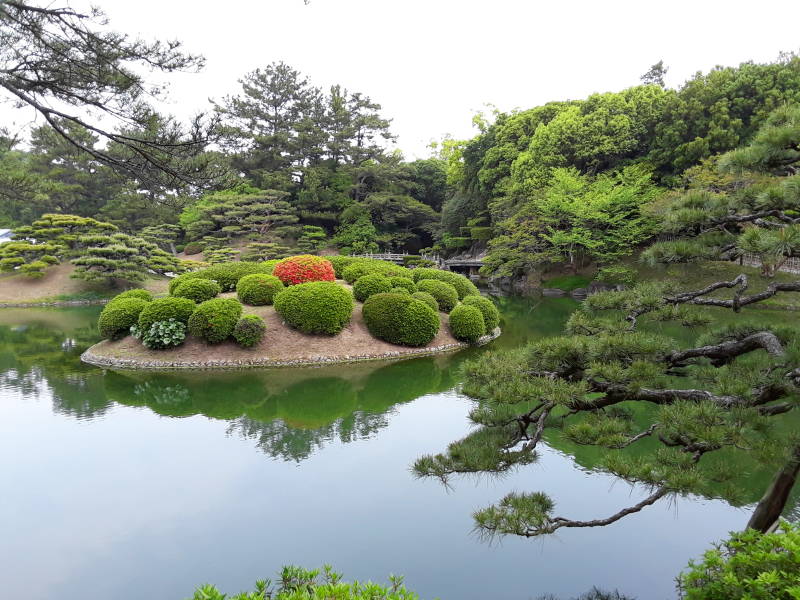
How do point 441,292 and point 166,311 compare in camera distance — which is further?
point 441,292

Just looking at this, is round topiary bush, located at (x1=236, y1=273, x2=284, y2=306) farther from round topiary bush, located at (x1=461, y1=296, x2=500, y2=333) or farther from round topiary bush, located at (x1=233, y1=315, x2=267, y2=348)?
round topiary bush, located at (x1=461, y1=296, x2=500, y2=333)

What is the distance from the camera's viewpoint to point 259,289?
10977 millimetres

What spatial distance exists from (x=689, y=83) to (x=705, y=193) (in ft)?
71.1

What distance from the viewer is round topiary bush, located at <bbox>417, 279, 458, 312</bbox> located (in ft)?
39.4

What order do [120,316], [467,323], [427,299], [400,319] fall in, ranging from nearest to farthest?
[120,316]
[400,319]
[467,323]
[427,299]

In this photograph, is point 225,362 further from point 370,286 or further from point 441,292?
point 441,292

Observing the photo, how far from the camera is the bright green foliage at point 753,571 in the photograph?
185 centimetres

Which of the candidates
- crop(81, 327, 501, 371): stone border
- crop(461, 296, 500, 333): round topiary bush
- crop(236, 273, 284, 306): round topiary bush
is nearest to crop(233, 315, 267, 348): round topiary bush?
crop(81, 327, 501, 371): stone border

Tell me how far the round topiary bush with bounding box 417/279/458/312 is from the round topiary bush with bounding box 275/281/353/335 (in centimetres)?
252

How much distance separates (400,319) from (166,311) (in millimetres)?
4807

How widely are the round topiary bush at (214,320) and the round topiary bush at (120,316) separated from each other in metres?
1.43

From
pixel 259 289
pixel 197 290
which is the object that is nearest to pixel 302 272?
pixel 259 289

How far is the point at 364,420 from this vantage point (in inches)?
261

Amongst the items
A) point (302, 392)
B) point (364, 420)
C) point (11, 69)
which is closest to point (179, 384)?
point (302, 392)
